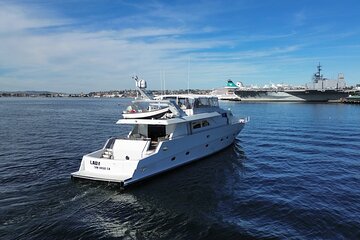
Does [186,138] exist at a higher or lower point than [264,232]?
higher

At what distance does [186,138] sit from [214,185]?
417 cm

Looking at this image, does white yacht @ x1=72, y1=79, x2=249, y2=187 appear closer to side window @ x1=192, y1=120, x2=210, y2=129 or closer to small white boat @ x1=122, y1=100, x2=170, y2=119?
side window @ x1=192, y1=120, x2=210, y2=129

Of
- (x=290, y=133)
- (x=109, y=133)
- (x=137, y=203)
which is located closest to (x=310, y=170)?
(x=137, y=203)

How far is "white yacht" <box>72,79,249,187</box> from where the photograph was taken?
53.8 feet

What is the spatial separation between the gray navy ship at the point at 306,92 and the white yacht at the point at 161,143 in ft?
315

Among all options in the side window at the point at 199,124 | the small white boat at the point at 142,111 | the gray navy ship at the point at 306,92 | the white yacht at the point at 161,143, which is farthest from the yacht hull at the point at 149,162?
the gray navy ship at the point at 306,92

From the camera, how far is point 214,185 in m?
16.9

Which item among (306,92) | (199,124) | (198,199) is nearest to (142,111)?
(199,124)

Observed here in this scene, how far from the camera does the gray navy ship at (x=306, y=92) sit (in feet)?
359

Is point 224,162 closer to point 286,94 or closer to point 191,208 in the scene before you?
point 191,208

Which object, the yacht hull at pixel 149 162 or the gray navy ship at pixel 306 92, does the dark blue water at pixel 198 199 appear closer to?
the yacht hull at pixel 149 162

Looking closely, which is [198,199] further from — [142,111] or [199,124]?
[199,124]

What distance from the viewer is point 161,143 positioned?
17688 mm

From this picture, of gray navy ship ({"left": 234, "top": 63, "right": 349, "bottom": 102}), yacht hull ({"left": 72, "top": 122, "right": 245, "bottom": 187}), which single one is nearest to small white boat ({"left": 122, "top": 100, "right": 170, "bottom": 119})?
yacht hull ({"left": 72, "top": 122, "right": 245, "bottom": 187})
